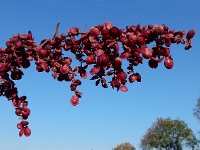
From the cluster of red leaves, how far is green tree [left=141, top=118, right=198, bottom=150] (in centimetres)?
14176

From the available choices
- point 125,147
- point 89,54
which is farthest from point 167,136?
point 89,54

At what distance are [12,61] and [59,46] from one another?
57 cm

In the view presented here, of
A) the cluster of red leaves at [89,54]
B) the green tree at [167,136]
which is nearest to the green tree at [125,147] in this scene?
the green tree at [167,136]

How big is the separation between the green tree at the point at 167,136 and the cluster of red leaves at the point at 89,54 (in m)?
142

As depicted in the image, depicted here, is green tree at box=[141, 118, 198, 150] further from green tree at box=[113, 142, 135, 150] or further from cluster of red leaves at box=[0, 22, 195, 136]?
cluster of red leaves at box=[0, 22, 195, 136]

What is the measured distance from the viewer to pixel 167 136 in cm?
14688

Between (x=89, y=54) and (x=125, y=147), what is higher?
(x=125, y=147)

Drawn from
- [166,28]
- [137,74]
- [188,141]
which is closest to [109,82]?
[137,74]

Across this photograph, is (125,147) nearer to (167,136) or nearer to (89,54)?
(167,136)

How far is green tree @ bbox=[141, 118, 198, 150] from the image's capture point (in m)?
144

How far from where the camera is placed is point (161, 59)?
12.5 ft

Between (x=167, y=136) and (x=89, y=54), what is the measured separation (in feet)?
484

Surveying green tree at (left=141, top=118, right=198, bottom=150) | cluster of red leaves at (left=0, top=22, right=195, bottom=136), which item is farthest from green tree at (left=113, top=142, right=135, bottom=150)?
cluster of red leaves at (left=0, top=22, right=195, bottom=136)

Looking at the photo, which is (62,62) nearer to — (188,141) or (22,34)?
(22,34)
